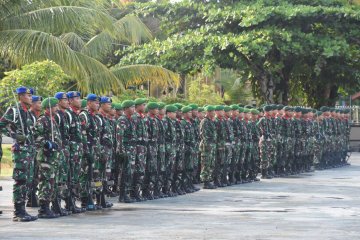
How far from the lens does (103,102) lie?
53.5 feet

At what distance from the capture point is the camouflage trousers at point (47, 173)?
13.8m

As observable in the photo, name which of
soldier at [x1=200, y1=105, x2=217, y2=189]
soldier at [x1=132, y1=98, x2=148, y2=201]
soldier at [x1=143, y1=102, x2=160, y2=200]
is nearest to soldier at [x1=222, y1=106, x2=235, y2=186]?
soldier at [x1=200, y1=105, x2=217, y2=189]

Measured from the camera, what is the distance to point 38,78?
2177cm

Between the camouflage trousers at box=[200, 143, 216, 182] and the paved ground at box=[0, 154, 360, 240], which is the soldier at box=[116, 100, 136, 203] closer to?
the paved ground at box=[0, 154, 360, 240]

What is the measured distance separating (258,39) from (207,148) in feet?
39.0

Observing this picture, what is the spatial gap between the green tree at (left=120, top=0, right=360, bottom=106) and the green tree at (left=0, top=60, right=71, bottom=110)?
9.68m

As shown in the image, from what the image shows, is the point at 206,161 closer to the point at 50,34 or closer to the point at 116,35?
the point at 50,34

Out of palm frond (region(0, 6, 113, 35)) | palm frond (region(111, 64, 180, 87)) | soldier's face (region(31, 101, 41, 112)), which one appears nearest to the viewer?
soldier's face (region(31, 101, 41, 112))

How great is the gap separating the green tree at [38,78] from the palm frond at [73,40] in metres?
6.12

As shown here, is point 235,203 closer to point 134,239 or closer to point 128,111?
point 128,111

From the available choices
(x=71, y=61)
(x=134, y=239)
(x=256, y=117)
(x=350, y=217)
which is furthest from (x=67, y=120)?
(x=256, y=117)

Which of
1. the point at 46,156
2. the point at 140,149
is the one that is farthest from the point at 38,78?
the point at 46,156

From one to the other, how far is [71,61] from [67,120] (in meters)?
8.58

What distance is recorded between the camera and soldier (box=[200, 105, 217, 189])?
67.4 ft
